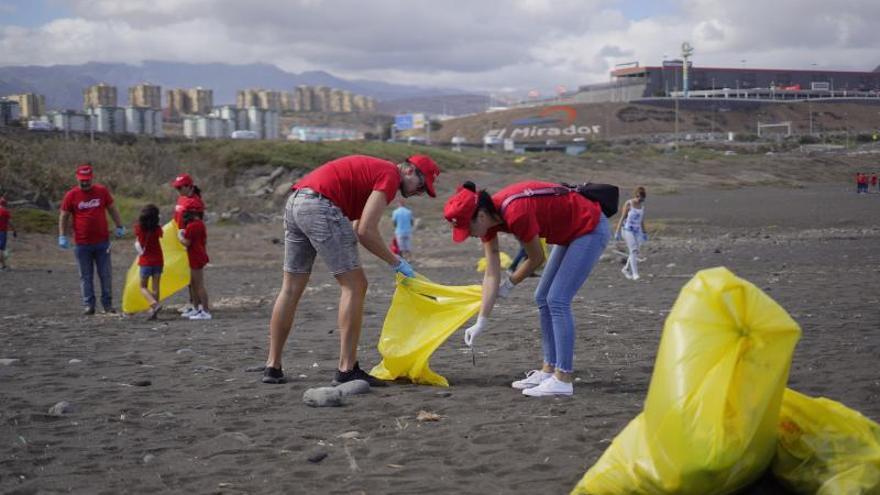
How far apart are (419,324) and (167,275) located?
17.6 ft

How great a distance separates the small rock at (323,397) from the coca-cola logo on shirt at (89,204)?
20.9 ft

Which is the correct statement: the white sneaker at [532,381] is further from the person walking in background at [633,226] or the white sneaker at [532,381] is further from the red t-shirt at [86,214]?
the person walking in background at [633,226]

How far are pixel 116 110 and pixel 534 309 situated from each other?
47.1 m

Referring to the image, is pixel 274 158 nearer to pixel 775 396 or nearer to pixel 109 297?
pixel 109 297

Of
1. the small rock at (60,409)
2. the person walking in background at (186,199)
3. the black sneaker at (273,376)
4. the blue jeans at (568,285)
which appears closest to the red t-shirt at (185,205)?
the person walking in background at (186,199)

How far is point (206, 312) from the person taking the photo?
1037cm

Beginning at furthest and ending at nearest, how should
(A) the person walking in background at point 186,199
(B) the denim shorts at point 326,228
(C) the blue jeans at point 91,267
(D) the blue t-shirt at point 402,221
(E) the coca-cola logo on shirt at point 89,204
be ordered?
(D) the blue t-shirt at point 402,221, (C) the blue jeans at point 91,267, (E) the coca-cola logo on shirt at point 89,204, (A) the person walking in background at point 186,199, (B) the denim shorts at point 326,228

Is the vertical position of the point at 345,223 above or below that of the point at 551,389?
above

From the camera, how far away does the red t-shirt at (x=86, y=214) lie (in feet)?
35.1

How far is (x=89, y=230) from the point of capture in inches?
422

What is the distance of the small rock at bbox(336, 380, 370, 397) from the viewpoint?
5574 mm

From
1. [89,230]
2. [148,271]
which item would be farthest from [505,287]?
[89,230]

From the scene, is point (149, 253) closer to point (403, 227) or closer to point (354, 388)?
point (354, 388)

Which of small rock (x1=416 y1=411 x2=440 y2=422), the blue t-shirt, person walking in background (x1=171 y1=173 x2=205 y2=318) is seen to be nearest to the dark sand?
small rock (x1=416 y1=411 x2=440 y2=422)
